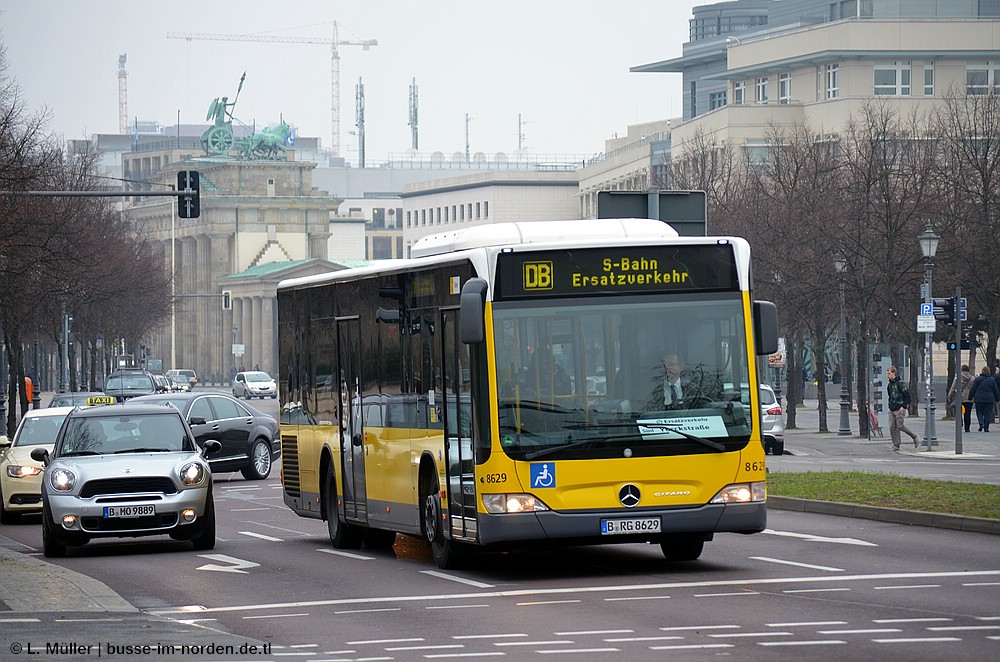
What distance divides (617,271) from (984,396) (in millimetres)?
38401

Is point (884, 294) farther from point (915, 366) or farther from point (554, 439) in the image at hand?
point (554, 439)

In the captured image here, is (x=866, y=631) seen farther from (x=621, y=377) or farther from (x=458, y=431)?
(x=458, y=431)

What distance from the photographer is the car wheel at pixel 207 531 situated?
21.1m

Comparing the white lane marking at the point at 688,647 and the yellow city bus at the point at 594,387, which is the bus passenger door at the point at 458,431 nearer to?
the yellow city bus at the point at 594,387

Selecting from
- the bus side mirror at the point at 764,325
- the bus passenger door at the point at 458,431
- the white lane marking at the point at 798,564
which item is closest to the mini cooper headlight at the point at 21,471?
the bus passenger door at the point at 458,431

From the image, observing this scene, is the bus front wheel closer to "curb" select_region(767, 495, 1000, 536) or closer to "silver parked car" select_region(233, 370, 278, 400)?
"curb" select_region(767, 495, 1000, 536)

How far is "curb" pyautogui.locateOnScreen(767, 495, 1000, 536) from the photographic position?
67.6 feet

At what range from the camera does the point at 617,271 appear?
1672 cm

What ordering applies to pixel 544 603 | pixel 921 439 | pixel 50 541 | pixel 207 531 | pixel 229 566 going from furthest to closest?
pixel 921 439 → pixel 207 531 → pixel 50 541 → pixel 229 566 → pixel 544 603

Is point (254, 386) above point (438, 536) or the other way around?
the other way around

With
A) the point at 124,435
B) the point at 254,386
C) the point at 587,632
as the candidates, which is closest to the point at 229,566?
the point at 124,435

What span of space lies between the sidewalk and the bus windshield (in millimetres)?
24042

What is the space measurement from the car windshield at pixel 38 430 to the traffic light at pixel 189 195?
12315 millimetres

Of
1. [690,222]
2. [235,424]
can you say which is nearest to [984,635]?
[690,222]
